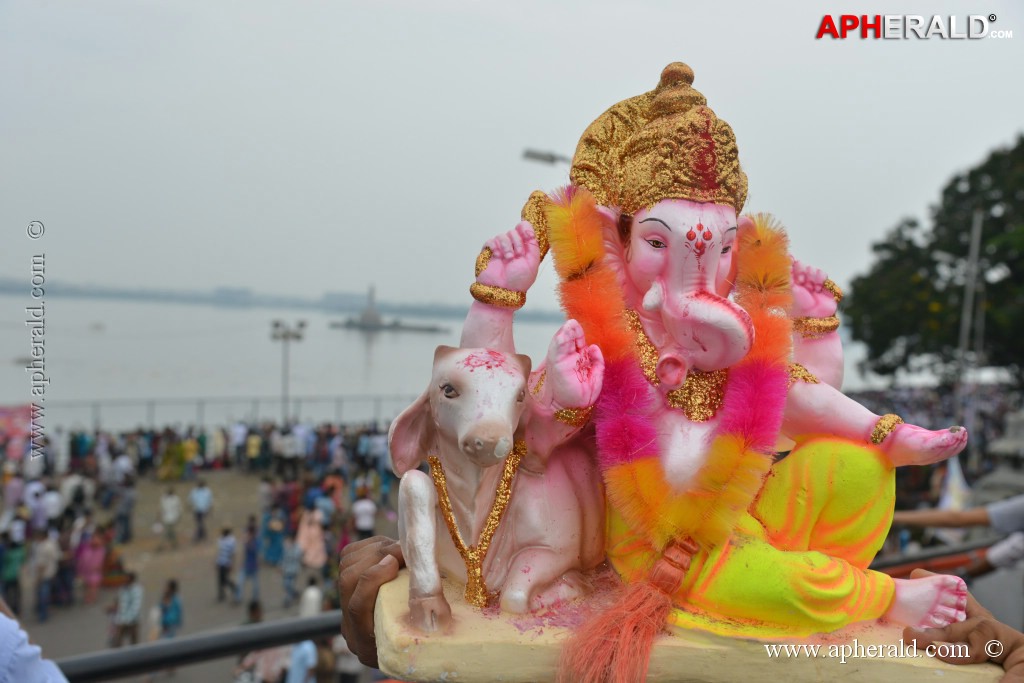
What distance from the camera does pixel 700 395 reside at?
59.8 inches

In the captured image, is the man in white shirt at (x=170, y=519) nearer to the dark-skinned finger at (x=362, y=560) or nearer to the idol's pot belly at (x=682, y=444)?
the dark-skinned finger at (x=362, y=560)

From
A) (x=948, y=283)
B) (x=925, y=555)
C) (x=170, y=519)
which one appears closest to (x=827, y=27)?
(x=925, y=555)

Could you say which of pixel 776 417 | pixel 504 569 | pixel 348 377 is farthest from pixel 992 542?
pixel 348 377

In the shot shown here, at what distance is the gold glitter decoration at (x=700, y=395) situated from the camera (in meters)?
1.51

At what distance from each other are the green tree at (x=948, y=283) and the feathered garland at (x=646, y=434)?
13.7m

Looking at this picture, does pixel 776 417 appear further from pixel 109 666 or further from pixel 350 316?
pixel 350 316

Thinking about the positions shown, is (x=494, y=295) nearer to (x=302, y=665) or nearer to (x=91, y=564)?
(x=302, y=665)

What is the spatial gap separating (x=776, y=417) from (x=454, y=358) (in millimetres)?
661

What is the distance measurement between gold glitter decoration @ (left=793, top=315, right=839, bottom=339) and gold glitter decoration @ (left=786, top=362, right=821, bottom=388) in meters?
0.13

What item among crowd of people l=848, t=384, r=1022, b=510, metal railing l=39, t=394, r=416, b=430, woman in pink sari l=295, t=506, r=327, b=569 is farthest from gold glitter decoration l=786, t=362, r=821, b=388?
metal railing l=39, t=394, r=416, b=430

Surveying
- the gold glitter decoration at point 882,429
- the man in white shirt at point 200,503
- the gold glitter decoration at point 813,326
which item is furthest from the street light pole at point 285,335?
the gold glitter decoration at point 882,429

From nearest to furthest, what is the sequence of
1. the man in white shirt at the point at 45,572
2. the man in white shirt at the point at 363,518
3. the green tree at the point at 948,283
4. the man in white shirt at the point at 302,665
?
the man in white shirt at the point at 302,665, the man in white shirt at the point at 45,572, the man in white shirt at the point at 363,518, the green tree at the point at 948,283

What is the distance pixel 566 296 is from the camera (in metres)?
1.58

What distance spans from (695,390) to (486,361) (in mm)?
431
